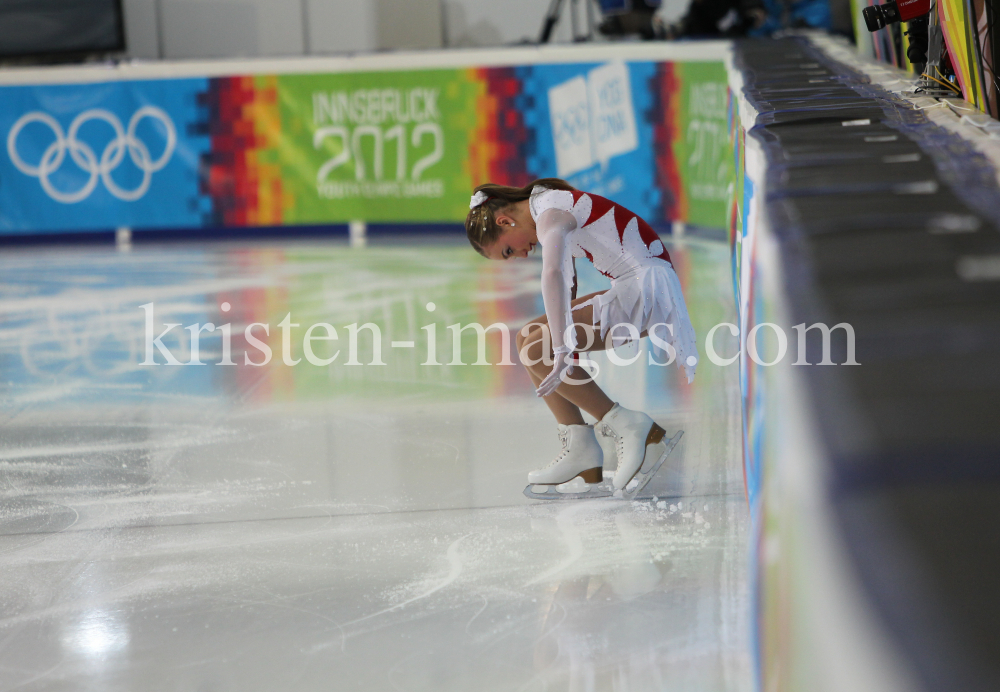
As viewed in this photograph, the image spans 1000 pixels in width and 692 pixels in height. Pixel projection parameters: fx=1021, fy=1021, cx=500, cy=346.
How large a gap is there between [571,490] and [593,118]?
5568mm

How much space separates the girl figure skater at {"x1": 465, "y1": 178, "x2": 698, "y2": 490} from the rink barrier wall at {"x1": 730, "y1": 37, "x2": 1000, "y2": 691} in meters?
1.22

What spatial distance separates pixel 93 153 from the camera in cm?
862

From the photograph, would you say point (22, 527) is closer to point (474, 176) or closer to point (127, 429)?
point (127, 429)

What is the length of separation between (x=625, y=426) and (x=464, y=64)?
5924 mm

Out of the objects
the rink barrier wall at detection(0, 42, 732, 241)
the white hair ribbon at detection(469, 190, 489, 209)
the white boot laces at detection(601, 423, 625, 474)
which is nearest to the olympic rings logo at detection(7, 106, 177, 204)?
the rink barrier wall at detection(0, 42, 732, 241)

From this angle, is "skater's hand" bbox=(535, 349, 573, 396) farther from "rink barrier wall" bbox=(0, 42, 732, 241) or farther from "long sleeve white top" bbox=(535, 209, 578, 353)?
"rink barrier wall" bbox=(0, 42, 732, 241)

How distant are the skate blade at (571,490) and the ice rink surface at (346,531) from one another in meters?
0.05

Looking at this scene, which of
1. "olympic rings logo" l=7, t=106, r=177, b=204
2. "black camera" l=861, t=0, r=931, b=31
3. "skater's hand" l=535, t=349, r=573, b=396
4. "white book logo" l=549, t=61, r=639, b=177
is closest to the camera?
"skater's hand" l=535, t=349, r=573, b=396

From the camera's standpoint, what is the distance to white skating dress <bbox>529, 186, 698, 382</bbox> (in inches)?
111

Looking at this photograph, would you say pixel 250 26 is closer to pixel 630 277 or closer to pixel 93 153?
pixel 93 153

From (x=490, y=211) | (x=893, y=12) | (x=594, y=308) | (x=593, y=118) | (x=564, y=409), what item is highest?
(x=593, y=118)

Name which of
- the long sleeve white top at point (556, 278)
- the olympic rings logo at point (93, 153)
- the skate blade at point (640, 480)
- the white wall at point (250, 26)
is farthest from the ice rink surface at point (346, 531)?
the white wall at point (250, 26)

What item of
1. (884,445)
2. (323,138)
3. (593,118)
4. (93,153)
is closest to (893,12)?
(884,445)

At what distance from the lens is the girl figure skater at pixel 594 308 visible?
273cm
